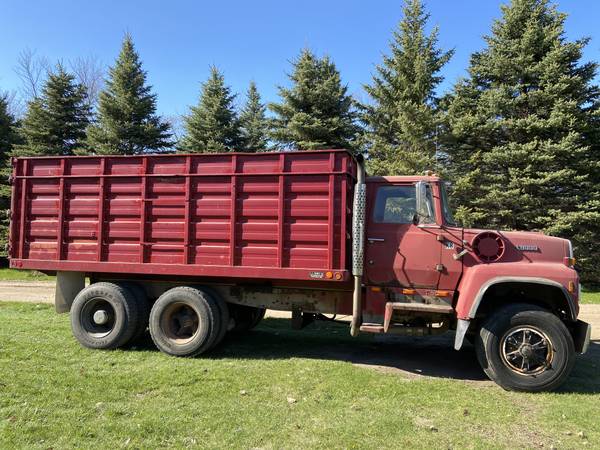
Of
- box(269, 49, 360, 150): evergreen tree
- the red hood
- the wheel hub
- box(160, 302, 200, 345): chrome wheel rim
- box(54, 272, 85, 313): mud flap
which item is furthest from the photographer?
box(269, 49, 360, 150): evergreen tree

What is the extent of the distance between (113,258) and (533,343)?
567 centimetres

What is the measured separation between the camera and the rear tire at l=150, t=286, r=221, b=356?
6.75 meters

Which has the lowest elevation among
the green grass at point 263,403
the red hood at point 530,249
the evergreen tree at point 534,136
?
the green grass at point 263,403

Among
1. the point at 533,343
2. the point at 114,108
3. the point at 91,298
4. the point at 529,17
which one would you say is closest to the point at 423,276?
the point at 533,343

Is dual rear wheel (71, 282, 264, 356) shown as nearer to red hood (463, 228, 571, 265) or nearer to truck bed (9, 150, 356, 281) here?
truck bed (9, 150, 356, 281)

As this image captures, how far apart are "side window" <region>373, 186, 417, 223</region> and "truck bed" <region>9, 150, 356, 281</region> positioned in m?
0.45

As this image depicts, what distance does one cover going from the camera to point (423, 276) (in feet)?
20.7

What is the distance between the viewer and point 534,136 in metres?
16.7

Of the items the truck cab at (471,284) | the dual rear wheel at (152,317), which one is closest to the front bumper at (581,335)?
the truck cab at (471,284)

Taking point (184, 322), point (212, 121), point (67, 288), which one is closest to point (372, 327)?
point (184, 322)

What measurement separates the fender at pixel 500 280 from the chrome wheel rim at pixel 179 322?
3.56 m

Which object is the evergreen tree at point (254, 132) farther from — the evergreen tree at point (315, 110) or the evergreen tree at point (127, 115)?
the evergreen tree at point (127, 115)

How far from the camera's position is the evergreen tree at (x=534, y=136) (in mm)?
16125

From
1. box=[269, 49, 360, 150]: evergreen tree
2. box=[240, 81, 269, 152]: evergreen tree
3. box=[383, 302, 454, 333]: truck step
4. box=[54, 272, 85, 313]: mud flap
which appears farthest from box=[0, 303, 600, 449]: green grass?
box=[240, 81, 269, 152]: evergreen tree
